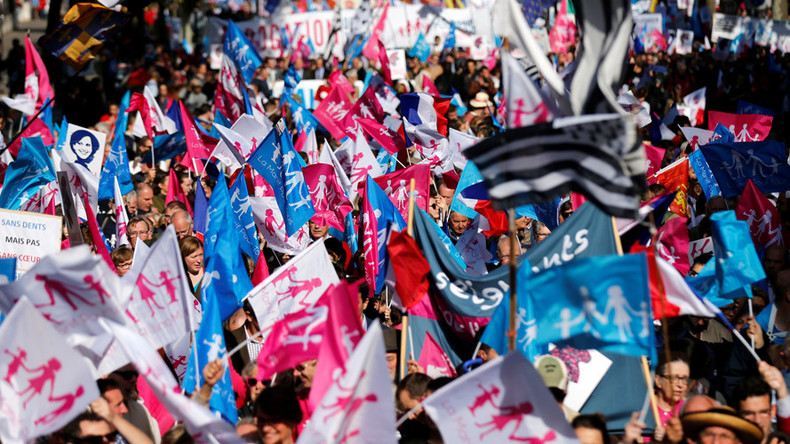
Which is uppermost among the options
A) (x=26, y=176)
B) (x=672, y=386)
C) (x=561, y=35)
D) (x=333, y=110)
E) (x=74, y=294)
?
(x=74, y=294)

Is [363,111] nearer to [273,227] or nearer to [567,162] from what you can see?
[273,227]

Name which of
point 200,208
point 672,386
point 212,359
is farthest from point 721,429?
point 200,208

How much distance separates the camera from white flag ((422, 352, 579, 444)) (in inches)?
190

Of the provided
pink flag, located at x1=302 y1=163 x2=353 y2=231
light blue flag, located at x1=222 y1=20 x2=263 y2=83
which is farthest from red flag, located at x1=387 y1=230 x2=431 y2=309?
light blue flag, located at x1=222 y1=20 x2=263 y2=83

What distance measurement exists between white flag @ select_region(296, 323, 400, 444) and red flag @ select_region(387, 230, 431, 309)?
1.59 metres

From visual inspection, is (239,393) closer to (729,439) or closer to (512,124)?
(512,124)

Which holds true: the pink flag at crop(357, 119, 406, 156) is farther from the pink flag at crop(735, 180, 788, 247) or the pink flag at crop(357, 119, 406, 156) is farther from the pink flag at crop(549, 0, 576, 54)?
the pink flag at crop(549, 0, 576, 54)

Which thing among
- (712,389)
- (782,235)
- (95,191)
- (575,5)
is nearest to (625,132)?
(575,5)

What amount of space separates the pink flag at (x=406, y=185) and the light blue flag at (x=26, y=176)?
10.7 ft

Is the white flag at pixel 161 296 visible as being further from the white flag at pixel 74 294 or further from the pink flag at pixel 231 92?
the pink flag at pixel 231 92

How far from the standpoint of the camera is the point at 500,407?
4.89 metres

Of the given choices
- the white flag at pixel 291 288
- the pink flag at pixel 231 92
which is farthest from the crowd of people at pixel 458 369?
the pink flag at pixel 231 92

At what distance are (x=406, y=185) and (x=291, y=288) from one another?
313 cm

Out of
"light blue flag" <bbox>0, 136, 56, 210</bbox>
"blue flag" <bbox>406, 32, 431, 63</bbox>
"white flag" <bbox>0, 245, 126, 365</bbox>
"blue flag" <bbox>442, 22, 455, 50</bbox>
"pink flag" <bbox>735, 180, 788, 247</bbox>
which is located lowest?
"blue flag" <bbox>442, 22, 455, 50</bbox>
